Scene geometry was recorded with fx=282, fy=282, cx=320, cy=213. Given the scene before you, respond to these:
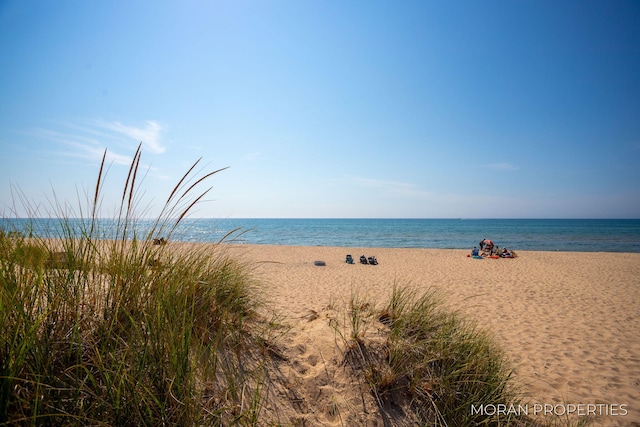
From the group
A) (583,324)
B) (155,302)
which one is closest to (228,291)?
(155,302)

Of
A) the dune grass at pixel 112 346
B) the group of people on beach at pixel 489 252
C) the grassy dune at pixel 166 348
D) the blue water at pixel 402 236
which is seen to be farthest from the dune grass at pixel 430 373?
the group of people on beach at pixel 489 252

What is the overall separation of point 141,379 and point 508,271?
1665 centimetres

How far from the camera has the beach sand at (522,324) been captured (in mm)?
2744

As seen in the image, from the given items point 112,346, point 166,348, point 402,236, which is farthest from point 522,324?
point 402,236

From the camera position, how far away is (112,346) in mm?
1766

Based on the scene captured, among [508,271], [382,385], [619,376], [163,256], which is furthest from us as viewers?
[508,271]

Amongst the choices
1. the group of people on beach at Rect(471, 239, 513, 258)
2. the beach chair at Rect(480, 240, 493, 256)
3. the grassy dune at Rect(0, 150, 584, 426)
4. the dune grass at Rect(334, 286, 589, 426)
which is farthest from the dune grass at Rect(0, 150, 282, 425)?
the beach chair at Rect(480, 240, 493, 256)

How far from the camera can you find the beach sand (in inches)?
108

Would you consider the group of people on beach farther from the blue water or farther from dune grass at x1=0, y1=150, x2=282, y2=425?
dune grass at x1=0, y1=150, x2=282, y2=425

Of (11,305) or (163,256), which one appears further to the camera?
→ (163,256)

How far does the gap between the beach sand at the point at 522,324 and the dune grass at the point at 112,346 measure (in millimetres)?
619

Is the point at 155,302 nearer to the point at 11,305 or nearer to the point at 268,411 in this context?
the point at 11,305

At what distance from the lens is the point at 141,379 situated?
5.19 feet

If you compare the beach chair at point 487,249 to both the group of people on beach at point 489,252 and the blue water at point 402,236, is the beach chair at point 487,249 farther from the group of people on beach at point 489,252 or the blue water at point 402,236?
the blue water at point 402,236
